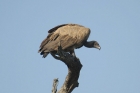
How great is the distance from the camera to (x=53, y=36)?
8.72 metres

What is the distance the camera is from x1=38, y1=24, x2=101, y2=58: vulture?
26.8ft

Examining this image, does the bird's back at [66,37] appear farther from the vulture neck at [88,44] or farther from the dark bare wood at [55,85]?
the dark bare wood at [55,85]

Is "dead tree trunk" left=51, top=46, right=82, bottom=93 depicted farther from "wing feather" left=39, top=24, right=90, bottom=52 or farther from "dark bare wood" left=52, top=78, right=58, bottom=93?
"wing feather" left=39, top=24, right=90, bottom=52

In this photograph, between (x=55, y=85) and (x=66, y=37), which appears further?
(x=66, y=37)

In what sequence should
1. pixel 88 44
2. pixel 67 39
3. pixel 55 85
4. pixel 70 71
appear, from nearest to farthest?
pixel 55 85 < pixel 70 71 < pixel 67 39 < pixel 88 44

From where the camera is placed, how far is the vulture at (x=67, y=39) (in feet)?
26.8

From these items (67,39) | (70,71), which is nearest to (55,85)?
(70,71)

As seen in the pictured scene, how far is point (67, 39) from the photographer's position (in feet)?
28.7

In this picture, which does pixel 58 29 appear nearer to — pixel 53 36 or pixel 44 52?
pixel 53 36

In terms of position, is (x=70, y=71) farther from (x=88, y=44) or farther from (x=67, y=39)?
(x=88, y=44)

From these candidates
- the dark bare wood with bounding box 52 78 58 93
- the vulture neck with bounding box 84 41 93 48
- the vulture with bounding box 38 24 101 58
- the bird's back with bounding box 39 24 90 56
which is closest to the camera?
the dark bare wood with bounding box 52 78 58 93

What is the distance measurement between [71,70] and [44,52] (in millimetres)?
1379

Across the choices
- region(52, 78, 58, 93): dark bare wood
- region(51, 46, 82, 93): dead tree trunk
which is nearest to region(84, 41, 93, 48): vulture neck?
region(51, 46, 82, 93): dead tree trunk

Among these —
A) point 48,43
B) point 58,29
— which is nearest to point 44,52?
point 48,43
